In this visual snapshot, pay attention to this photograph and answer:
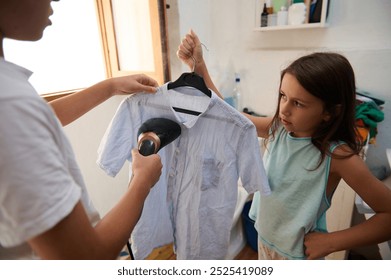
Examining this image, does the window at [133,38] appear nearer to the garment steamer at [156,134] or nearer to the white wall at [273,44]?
the white wall at [273,44]

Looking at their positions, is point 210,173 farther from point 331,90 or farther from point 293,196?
point 331,90

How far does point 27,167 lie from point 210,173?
23.6 inches

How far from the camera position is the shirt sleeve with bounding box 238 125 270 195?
758mm

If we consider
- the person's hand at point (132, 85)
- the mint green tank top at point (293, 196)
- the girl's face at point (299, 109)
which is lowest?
the mint green tank top at point (293, 196)

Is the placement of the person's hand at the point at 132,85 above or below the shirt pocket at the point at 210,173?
above

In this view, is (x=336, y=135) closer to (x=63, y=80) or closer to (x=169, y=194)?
(x=169, y=194)

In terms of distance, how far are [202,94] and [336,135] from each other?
426mm

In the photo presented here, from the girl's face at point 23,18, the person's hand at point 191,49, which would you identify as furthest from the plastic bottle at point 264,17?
the girl's face at point 23,18

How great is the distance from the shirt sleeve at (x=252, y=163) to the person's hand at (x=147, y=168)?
29cm

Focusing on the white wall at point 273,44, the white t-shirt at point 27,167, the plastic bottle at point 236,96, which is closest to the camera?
the white t-shirt at point 27,167

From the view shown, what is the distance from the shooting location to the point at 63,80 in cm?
164

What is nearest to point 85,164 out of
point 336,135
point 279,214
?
point 279,214

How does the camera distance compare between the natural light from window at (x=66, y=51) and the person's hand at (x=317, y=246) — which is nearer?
the person's hand at (x=317, y=246)

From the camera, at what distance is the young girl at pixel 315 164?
0.68 metres
